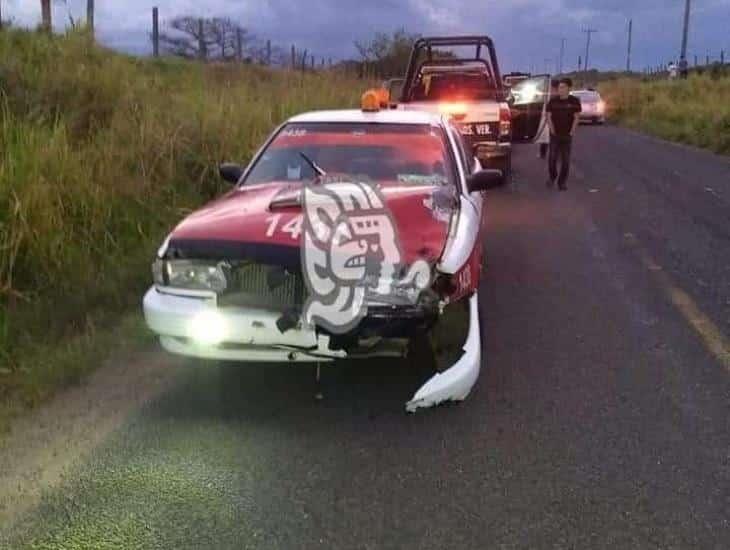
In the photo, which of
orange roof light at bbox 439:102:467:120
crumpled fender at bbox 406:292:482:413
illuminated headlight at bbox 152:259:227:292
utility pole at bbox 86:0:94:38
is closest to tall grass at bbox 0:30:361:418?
utility pole at bbox 86:0:94:38

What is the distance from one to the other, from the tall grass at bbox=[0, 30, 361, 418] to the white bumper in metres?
1.02

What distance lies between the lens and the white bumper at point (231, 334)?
13.6ft

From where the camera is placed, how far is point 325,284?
13.5ft

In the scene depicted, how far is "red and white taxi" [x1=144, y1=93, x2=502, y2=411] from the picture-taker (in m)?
4.12

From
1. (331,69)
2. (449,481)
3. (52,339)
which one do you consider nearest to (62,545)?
(449,481)

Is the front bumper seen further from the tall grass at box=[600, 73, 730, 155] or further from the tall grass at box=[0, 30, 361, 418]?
the tall grass at box=[600, 73, 730, 155]

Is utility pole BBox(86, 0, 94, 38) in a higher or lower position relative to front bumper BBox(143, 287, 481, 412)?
higher

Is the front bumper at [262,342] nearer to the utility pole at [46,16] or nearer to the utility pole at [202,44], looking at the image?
the utility pole at [46,16]

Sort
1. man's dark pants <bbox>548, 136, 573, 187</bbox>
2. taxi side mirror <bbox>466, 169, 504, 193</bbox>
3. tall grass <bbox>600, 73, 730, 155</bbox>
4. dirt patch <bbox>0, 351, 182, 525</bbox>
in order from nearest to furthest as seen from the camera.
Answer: dirt patch <bbox>0, 351, 182, 525</bbox>
taxi side mirror <bbox>466, 169, 504, 193</bbox>
man's dark pants <bbox>548, 136, 573, 187</bbox>
tall grass <bbox>600, 73, 730, 155</bbox>

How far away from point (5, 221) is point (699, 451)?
4991mm

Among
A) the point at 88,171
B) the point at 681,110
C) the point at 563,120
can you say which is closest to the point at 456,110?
the point at 563,120

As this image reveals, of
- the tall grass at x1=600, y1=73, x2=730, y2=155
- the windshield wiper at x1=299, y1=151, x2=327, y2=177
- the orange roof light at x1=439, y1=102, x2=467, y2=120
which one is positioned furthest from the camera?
the tall grass at x1=600, y1=73, x2=730, y2=155

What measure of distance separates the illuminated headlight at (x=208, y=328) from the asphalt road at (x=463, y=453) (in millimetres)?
431

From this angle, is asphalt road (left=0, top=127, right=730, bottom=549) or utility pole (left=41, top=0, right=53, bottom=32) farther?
utility pole (left=41, top=0, right=53, bottom=32)
